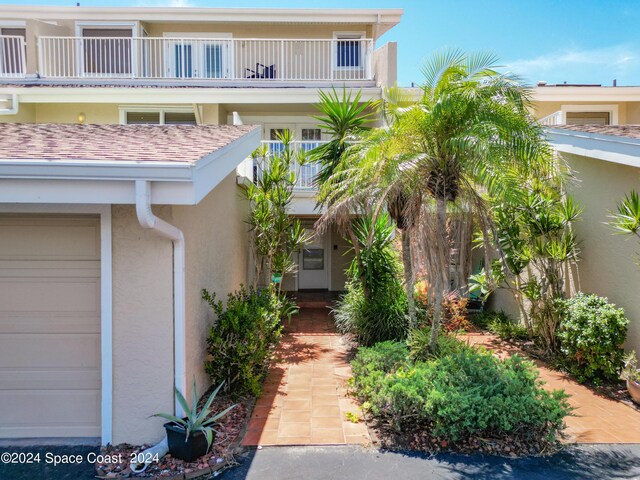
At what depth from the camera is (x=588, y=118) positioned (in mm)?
12820

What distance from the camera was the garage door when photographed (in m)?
4.31

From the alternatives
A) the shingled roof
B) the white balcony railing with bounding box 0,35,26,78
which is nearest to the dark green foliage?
the shingled roof

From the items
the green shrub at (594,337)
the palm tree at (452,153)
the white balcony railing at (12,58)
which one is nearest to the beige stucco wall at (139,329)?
the palm tree at (452,153)

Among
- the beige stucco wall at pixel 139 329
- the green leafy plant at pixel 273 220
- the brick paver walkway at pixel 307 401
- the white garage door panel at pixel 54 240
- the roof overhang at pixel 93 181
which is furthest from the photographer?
the green leafy plant at pixel 273 220

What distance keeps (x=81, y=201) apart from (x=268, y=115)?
9213 mm

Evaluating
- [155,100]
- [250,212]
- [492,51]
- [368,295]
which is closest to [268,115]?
[155,100]

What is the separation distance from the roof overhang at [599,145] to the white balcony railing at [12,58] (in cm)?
1369

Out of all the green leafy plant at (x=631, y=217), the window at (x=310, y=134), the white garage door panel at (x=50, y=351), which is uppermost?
the window at (x=310, y=134)

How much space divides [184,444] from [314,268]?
30.7 ft

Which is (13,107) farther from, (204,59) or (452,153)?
(452,153)

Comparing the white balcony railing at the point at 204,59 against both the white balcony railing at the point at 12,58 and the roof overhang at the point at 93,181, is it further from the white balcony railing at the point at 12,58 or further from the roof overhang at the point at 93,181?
the roof overhang at the point at 93,181

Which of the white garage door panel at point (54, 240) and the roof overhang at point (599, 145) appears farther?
the roof overhang at point (599, 145)

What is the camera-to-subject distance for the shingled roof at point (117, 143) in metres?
3.77

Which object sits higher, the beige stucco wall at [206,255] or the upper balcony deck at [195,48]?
the upper balcony deck at [195,48]
